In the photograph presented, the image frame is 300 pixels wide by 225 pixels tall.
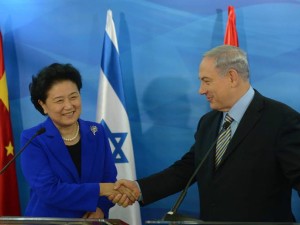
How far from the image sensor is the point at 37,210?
102 inches

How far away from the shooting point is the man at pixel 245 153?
233 cm

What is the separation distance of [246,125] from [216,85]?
10.0 inches

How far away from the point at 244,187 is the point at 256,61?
1.65 metres

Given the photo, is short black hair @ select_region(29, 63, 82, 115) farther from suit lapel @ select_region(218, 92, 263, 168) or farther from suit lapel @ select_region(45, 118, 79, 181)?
suit lapel @ select_region(218, 92, 263, 168)

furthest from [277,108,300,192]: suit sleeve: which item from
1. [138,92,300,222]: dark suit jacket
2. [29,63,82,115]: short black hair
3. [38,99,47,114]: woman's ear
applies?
[38,99,47,114]: woman's ear

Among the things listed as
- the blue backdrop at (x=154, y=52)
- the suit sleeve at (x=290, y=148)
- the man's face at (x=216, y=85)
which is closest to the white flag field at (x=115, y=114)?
the blue backdrop at (x=154, y=52)

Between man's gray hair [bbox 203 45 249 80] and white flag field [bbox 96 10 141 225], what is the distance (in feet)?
4.21

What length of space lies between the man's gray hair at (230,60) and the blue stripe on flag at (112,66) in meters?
1.27

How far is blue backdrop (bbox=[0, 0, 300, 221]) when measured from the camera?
3.74m

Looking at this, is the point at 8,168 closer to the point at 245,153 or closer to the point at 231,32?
the point at 231,32

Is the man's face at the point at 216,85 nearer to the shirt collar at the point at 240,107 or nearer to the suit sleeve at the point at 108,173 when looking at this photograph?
the shirt collar at the point at 240,107

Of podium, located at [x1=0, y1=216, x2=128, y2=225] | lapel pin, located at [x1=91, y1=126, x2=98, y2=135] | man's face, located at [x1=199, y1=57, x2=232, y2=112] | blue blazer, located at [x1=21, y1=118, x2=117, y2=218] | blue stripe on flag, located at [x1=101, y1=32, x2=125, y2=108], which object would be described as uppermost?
blue stripe on flag, located at [x1=101, y1=32, x2=125, y2=108]

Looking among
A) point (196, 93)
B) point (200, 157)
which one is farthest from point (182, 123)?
point (200, 157)

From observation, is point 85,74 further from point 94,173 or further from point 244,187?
point 244,187
